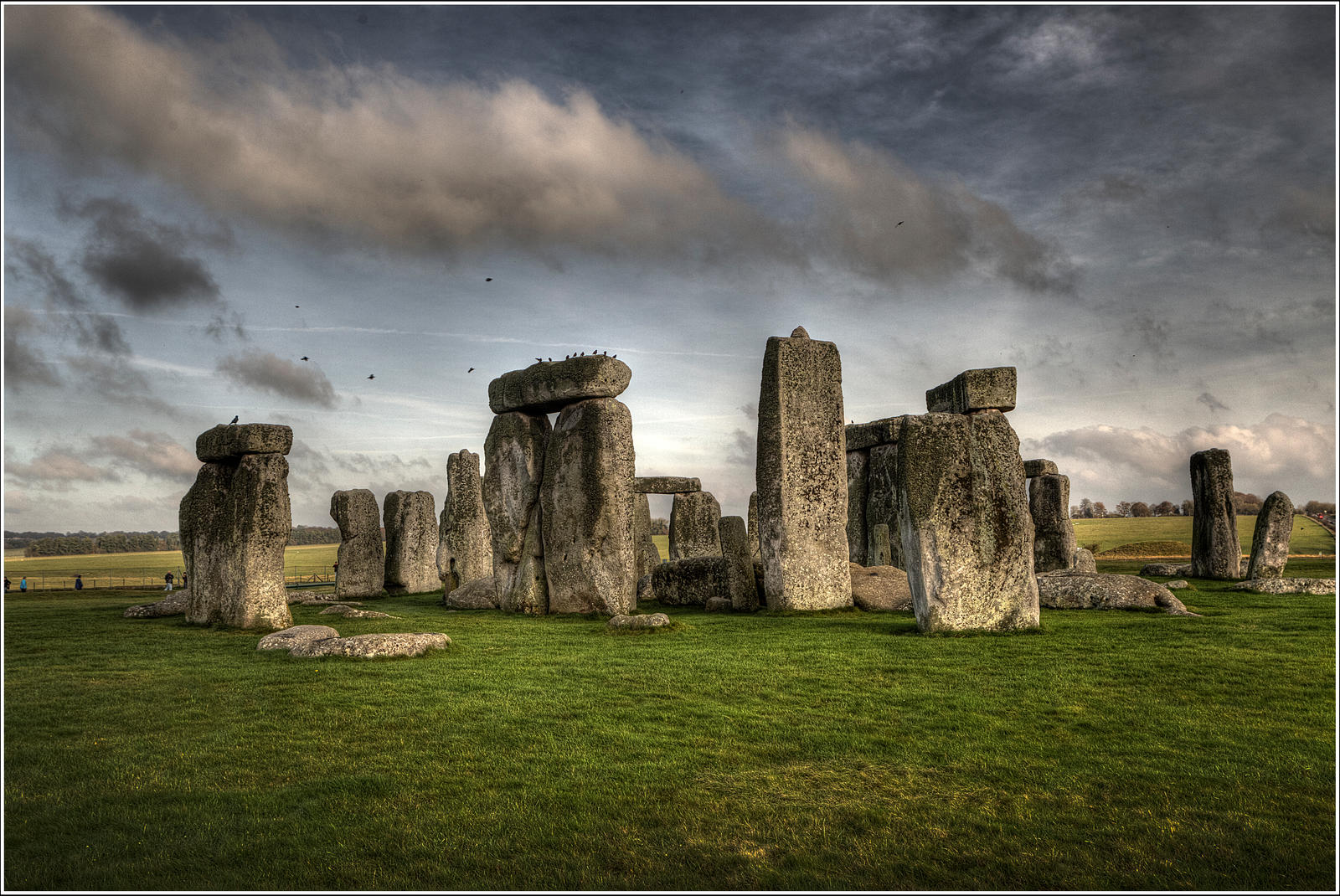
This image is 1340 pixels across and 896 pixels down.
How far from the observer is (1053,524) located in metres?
21.7

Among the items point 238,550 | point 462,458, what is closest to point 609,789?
point 238,550

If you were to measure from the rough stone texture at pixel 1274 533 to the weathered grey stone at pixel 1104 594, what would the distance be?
19.2ft

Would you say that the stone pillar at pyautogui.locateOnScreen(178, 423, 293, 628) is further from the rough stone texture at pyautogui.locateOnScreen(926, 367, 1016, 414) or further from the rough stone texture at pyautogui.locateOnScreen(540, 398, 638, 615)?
the rough stone texture at pyautogui.locateOnScreen(926, 367, 1016, 414)

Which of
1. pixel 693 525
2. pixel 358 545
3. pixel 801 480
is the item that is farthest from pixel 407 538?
pixel 801 480

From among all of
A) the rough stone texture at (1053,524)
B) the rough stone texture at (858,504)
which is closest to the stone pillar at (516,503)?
the rough stone texture at (858,504)

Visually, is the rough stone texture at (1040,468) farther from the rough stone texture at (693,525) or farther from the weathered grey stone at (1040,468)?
the rough stone texture at (693,525)

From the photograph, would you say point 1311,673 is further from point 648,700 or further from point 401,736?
point 401,736

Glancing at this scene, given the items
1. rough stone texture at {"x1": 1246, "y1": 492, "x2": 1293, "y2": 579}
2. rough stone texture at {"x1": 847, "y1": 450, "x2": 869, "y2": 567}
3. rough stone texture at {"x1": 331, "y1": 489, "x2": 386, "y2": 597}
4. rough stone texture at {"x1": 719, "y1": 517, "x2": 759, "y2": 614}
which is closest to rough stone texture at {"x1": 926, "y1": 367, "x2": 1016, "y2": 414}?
rough stone texture at {"x1": 719, "y1": 517, "x2": 759, "y2": 614}

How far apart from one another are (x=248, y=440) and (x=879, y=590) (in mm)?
10622

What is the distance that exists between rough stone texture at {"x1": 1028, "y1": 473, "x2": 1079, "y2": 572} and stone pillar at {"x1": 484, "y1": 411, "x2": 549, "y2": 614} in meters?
12.6

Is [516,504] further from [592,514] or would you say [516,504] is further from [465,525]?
[465,525]

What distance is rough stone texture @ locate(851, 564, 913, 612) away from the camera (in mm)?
14297

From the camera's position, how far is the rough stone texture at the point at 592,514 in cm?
1491

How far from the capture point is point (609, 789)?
494 cm
